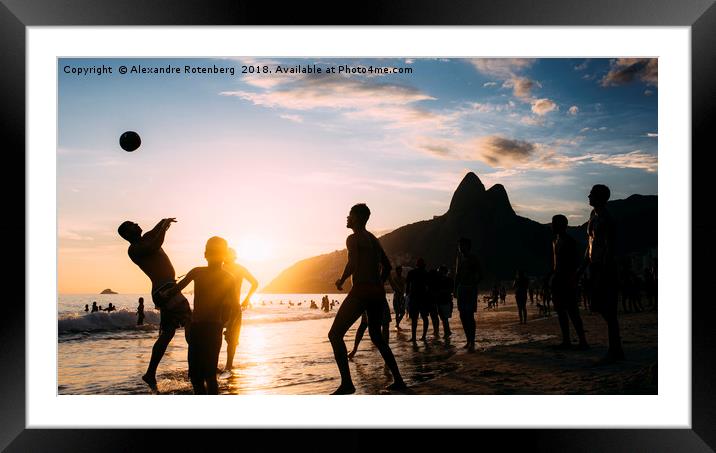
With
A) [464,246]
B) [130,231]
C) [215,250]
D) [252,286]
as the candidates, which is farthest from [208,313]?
[464,246]

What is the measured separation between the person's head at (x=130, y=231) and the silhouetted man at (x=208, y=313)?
5.89ft

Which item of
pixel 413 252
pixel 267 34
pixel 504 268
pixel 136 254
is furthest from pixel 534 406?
pixel 504 268

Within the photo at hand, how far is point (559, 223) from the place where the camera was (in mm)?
9352

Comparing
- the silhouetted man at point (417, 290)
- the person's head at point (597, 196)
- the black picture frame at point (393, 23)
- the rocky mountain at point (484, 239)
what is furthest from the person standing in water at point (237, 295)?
the rocky mountain at point (484, 239)

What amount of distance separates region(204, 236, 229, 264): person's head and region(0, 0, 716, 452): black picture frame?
1.70m

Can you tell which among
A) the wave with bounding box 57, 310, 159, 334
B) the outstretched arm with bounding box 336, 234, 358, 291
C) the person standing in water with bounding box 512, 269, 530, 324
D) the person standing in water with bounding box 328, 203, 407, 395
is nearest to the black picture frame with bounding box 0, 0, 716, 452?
the person standing in water with bounding box 328, 203, 407, 395

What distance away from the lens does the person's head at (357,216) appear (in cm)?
702

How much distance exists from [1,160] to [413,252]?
3439 inches

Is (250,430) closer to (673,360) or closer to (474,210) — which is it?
(673,360)

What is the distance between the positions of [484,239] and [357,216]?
112027mm

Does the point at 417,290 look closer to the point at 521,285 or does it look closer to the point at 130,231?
the point at 521,285

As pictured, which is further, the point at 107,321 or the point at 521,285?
the point at 107,321

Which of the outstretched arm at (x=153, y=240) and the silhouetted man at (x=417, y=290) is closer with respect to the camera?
the outstretched arm at (x=153, y=240)

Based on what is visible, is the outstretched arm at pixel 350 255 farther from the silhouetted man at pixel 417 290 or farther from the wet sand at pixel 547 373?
the silhouetted man at pixel 417 290
